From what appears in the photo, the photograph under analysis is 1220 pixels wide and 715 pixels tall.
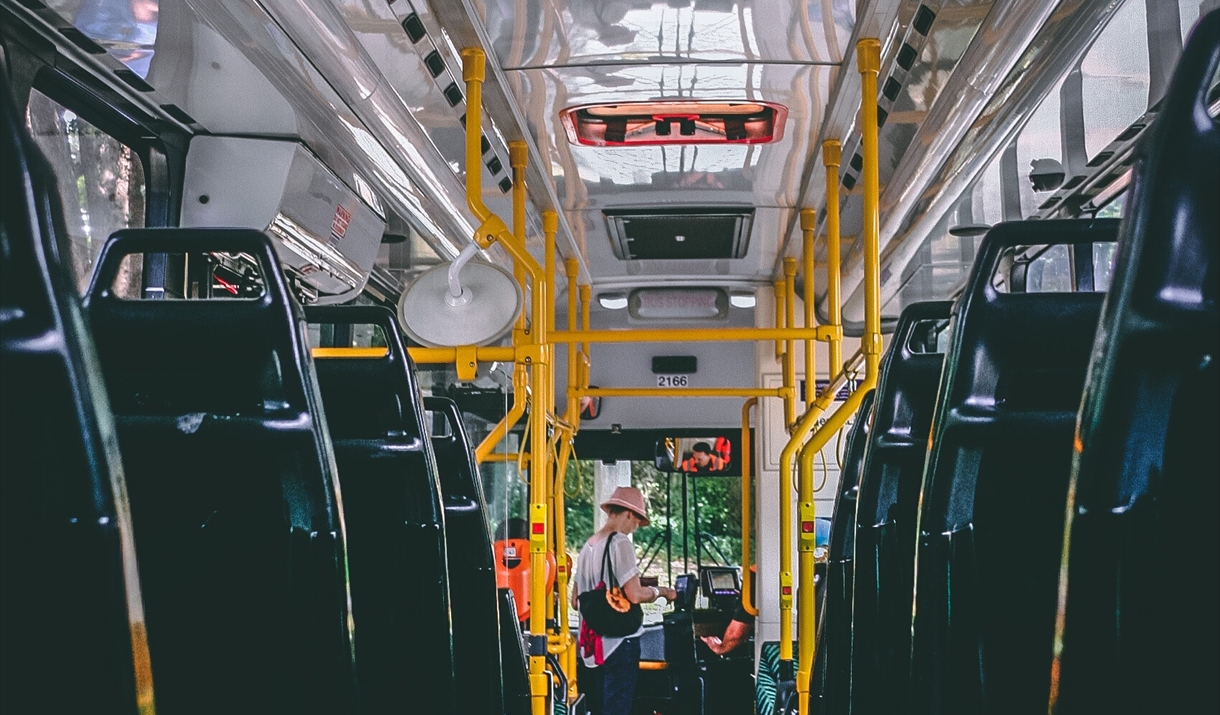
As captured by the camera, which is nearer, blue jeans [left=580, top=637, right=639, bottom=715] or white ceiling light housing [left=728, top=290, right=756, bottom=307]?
blue jeans [left=580, top=637, right=639, bottom=715]

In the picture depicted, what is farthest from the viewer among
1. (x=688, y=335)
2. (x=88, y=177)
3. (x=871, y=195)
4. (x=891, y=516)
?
(x=688, y=335)

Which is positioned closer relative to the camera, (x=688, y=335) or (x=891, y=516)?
(x=891, y=516)

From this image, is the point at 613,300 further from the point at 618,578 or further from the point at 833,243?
the point at 833,243

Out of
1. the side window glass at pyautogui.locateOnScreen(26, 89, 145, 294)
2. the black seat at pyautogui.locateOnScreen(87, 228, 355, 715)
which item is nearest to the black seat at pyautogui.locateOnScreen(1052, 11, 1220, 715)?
the black seat at pyautogui.locateOnScreen(87, 228, 355, 715)

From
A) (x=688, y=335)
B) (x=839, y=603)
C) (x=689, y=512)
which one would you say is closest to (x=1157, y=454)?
(x=839, y=603)

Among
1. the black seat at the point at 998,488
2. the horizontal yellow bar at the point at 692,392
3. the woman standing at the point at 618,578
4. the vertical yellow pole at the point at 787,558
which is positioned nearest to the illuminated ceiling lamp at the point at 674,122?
the vertical yellow pole at the point at 787,558

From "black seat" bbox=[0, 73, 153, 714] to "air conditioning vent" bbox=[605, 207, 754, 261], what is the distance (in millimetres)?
4933

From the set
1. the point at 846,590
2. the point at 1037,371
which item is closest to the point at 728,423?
the point at 846,590

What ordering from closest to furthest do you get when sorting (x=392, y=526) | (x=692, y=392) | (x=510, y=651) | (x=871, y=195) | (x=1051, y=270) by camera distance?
(x=392, y=526) → (x=510, y=651) → (x=871, y=195) → (x=1051, y=270) → (x=692, y=392)

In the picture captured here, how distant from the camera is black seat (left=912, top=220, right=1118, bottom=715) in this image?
1277 mm

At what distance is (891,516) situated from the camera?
209cm

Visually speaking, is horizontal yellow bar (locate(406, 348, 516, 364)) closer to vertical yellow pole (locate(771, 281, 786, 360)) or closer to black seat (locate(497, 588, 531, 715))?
black seat (locate(497, 588, 531, 715))

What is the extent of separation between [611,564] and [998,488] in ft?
18.1

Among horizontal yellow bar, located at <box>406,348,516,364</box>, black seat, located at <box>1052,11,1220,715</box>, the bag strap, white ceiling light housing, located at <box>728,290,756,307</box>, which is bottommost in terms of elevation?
the bag strap
